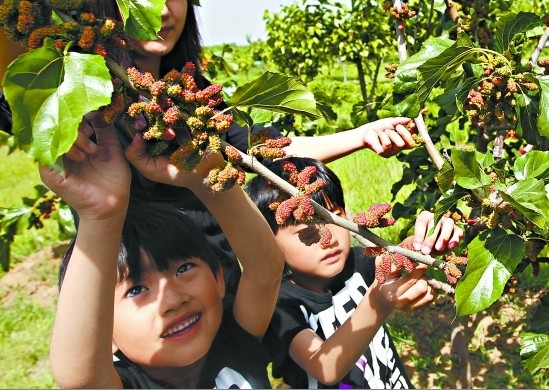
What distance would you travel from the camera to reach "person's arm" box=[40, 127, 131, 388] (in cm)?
82

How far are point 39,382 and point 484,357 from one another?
6.24 feet

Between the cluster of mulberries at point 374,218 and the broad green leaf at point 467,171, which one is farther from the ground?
the broad green leaf at point 467,171

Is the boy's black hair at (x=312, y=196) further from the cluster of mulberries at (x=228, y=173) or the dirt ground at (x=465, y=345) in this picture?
the dirt ground at (x=465, y=345)

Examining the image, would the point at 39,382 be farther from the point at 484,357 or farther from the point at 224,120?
the point at 224,120

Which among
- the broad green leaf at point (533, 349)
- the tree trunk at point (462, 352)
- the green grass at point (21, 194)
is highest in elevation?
the broad green leaf at point (533, 349)

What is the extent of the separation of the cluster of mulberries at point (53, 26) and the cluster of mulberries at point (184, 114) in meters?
0.05

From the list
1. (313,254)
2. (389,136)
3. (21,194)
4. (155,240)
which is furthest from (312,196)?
(21,194)

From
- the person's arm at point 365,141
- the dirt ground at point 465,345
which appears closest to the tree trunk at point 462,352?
the dirt ground at point 465,345

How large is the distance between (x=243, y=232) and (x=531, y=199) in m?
0.46

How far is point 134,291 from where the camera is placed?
121 cm

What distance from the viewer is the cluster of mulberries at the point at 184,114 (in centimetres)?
Answer: 71

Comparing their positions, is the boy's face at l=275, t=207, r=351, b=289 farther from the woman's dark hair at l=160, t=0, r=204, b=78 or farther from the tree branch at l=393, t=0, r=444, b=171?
the woman's dark hair at l=160, t=0, r=204, b=78

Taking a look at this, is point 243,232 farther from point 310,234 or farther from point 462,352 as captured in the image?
point 462,352

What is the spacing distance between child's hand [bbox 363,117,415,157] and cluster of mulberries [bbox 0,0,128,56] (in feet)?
2.07
